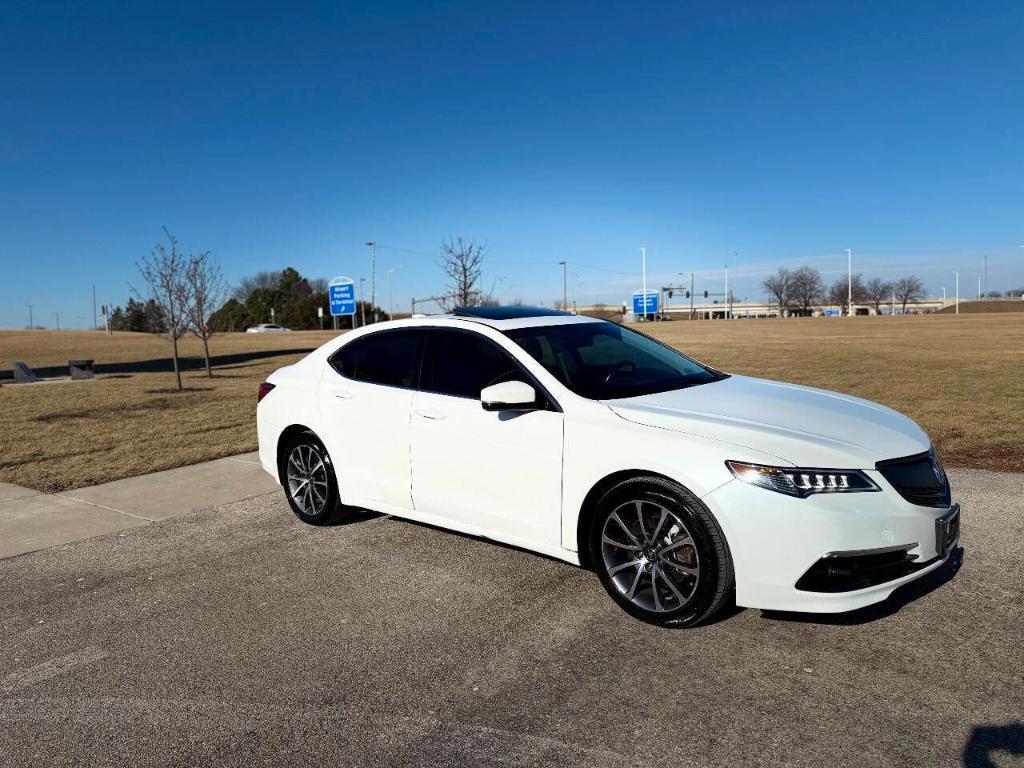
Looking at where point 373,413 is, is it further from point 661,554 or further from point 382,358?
point 661,554

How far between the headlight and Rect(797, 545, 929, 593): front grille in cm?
30

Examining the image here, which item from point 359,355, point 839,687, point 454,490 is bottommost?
point 839,687

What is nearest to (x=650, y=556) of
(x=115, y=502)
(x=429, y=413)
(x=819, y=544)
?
(x=819, y=544)

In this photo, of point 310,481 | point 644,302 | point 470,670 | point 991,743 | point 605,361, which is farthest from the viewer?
point 644,302

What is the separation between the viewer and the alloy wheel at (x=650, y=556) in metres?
3.87

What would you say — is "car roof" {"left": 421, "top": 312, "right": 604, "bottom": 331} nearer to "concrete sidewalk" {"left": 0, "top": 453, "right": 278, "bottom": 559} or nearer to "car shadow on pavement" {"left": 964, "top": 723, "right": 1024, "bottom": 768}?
"concrete sidewalk" {"left": 0, "top": 453, "right": 278, "bottom": 559}

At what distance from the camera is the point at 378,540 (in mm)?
5641

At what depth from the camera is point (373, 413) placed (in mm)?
5359

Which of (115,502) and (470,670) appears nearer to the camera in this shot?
(470,670)

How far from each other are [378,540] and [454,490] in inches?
44.5

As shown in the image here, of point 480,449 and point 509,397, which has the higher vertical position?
point 509,397

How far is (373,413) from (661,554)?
231 centimetres

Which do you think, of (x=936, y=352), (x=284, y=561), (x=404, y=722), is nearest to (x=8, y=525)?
(x=284, y=561)

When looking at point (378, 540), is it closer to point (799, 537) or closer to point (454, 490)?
point (454, 490)
